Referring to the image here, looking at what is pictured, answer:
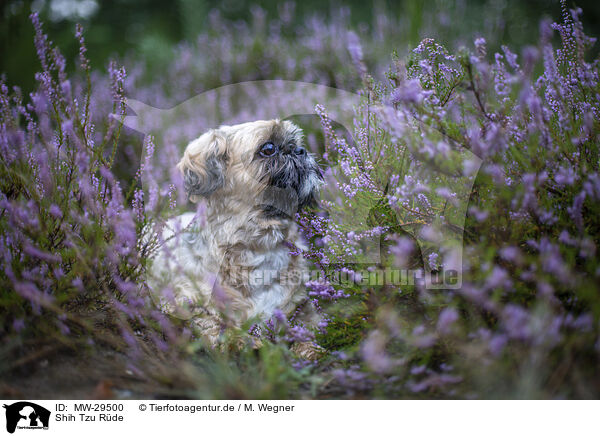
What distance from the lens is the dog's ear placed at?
2.46 m

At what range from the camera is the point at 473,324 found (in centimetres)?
155

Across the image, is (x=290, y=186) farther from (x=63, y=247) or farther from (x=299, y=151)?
(x=63, y=247)

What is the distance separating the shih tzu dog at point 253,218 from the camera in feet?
7.72

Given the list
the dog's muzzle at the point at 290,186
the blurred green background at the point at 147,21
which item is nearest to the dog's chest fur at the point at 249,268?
the dog's muzzle at the point at 290,186

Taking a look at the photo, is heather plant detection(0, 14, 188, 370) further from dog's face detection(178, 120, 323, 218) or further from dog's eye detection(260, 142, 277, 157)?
dog's eye detection(260, 142, 277, 157)

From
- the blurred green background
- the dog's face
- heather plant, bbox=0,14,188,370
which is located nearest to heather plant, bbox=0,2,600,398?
heather plant, bbox=0,14,188,370
